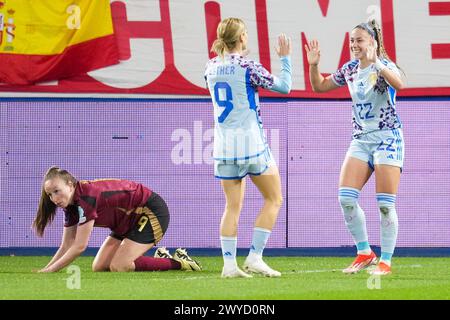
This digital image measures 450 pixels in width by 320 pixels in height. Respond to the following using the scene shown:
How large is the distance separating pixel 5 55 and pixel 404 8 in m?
4.18

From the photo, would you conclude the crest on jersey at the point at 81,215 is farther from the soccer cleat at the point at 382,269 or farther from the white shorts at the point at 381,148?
the soccer cleat at the point at 382,269

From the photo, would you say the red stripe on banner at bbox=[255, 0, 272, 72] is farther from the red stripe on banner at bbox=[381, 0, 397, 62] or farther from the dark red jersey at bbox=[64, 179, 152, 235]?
the dark red jersey at bbox=[64, 179, 152, 235]

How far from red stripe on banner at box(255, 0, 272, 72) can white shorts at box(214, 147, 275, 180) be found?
3.84m

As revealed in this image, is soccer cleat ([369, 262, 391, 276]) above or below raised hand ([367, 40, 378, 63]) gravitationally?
below

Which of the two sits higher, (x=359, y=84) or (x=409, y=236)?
Answer: (x=359, y=84)

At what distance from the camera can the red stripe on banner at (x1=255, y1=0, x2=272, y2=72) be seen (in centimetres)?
1209

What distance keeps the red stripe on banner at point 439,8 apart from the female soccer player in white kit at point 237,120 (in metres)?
4.14

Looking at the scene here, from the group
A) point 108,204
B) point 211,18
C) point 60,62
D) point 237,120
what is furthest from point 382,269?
point 60,62

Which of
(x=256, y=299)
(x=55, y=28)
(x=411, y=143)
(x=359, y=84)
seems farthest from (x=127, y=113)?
(x=256, y=299)

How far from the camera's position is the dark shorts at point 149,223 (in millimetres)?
9594

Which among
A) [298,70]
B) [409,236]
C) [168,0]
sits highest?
[168,0]

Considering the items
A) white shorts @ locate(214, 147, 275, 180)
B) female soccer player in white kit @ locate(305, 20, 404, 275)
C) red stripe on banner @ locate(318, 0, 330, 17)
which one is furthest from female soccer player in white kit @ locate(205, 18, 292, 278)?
red stripe on banner @ locate(318, 0, 330, 17)
